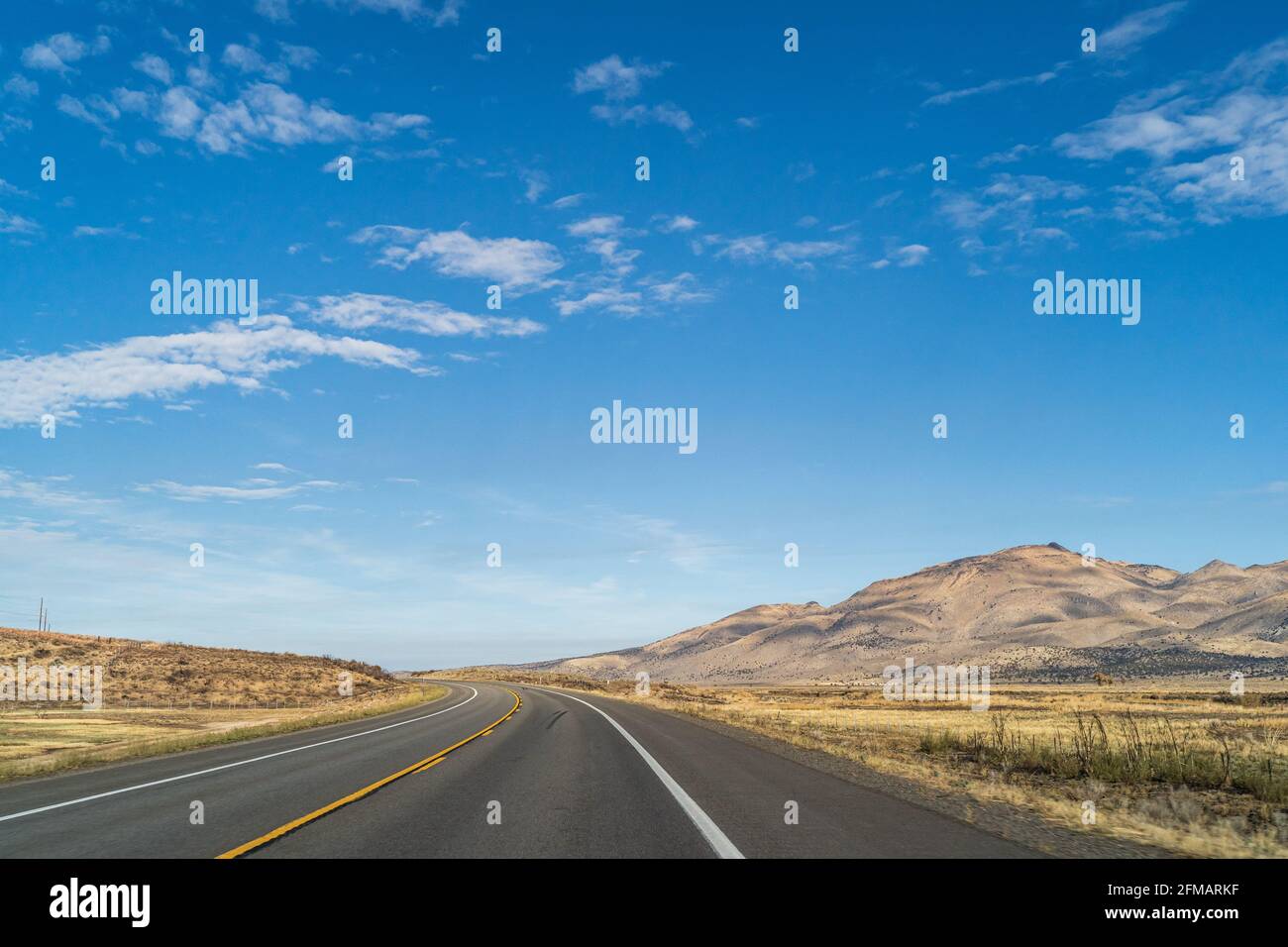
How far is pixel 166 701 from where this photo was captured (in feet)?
160

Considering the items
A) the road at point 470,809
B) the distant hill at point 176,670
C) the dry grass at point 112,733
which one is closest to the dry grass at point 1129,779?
the road at point 470,809

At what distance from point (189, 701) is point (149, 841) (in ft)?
157

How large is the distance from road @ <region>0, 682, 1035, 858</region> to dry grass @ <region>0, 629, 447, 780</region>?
602 cm

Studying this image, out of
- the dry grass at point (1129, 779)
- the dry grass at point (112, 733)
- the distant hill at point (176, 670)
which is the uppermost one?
the dry grass at point (1129, 779)

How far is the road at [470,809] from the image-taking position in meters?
7.99

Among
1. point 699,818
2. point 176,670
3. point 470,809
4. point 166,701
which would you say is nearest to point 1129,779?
point 699,818

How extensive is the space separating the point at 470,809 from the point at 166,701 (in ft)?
156

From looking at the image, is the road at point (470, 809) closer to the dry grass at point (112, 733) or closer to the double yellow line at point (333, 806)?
the double yellow line at point (333, 806)

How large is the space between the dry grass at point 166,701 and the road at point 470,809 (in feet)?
19.7

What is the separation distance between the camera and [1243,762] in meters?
15.0

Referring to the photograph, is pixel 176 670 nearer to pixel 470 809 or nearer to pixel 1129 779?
pixel 470 809

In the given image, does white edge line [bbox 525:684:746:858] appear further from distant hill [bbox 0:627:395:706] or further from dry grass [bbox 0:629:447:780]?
distant hill [bbox 0:627:395:706]

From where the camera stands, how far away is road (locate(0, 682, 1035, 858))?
7988 mm

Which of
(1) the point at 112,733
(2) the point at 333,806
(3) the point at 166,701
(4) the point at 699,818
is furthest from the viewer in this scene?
(3) the point at 166,701
